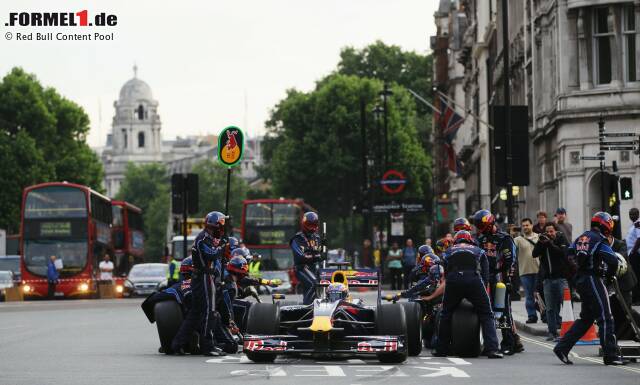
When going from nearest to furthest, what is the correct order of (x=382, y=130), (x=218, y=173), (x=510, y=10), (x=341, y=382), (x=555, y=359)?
(x=341, y=382)
(x=555, y=359)
(x=510, y=10)
(x=382, y=130)
(x=218, y=173)

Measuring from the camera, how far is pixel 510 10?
5747 cm

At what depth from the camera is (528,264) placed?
2547cm

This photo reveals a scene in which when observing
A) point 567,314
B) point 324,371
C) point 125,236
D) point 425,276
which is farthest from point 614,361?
point 125,236

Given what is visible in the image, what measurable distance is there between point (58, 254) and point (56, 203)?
66.8 inches

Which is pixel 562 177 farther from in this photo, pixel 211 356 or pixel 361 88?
pixel 361 88

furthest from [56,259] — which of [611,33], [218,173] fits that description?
[218,173]

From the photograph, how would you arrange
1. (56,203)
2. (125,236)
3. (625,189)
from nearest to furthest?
1. (625,189)
2. (56,203)
3. (125,236)

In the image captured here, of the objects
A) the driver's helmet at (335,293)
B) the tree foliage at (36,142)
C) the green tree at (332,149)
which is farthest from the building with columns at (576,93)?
the green tree at (332,149)

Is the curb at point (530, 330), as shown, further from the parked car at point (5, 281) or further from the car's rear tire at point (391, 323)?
the parked car at point (5, 281)

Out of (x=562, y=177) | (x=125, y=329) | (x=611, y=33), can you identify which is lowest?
(x=125, y=329)

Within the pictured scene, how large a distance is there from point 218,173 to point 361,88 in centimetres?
9059

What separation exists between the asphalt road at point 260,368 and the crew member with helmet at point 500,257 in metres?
0.28

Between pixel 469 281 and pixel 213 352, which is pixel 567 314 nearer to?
pixel 469 281

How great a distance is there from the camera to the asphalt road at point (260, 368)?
1518 cm
